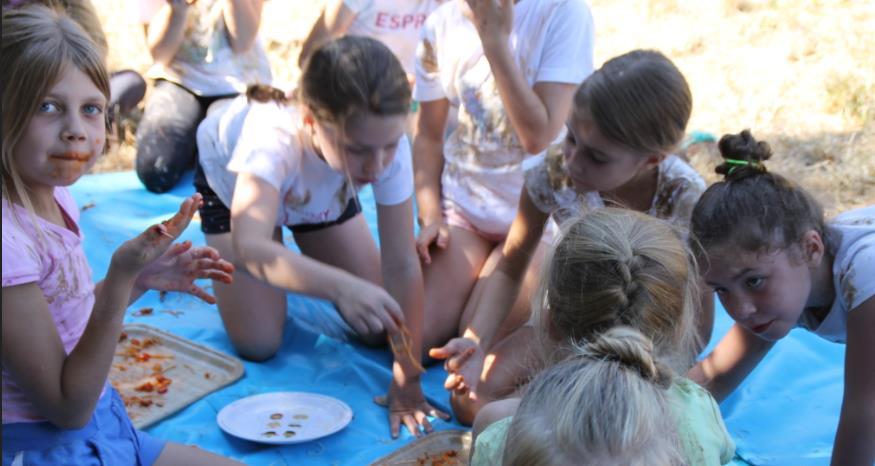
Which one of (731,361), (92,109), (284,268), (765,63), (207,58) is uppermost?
(92,109)

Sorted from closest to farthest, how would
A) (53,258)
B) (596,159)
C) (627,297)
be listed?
1. (627,297)
2. (53,258)
3. (596,159)

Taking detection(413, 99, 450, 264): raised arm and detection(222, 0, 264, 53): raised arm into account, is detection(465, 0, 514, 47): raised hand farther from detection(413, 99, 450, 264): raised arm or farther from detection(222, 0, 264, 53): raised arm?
detection(222, 0, 264, 53): raised arm

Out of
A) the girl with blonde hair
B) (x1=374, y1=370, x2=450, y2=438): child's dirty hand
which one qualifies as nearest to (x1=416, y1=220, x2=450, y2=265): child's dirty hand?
(x1=374, y1=370, x2=450, y2=438): child's dirty hand

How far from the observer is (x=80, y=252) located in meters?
1.64

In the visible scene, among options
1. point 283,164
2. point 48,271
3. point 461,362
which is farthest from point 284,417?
point 48,271

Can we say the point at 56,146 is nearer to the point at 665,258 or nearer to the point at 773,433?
the point at 665,258

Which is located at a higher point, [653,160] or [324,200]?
[653,160]

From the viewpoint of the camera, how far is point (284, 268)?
6.85ft

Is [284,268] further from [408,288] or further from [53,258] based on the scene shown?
[53,258]

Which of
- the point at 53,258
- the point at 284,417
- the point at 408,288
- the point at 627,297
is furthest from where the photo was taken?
the point at 408,288

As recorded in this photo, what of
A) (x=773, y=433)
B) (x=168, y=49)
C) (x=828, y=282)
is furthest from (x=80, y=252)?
(x=168, y=49)

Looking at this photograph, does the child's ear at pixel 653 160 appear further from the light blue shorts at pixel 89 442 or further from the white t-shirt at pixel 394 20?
the white t-shirt at pixel 394 20

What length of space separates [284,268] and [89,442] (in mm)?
646

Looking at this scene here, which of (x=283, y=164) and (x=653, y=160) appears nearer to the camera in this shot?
(x=653, y=160)
